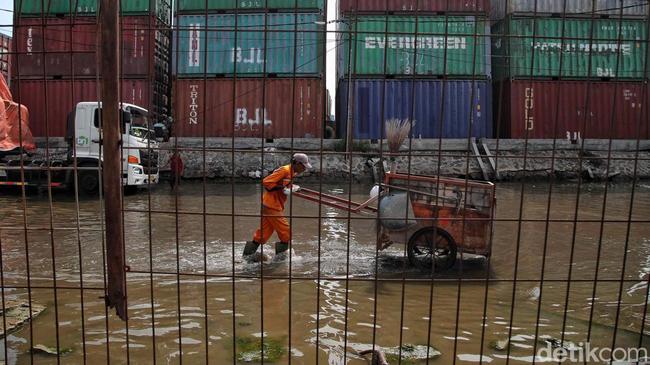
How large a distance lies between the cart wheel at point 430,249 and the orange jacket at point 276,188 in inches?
62.1

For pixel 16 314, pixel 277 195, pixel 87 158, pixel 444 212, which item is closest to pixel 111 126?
pixel 16 314

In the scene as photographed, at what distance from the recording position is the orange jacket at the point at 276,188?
213 inches

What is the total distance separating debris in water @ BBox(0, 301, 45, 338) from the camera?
11.3 ft

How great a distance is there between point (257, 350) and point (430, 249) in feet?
8.20

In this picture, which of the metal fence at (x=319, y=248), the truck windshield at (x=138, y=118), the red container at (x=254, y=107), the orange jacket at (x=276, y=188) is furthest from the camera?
the red container at (x=254, y=107)

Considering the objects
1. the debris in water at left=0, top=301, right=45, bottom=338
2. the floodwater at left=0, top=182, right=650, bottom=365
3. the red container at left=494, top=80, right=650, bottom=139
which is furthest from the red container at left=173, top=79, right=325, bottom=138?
the debris in water at left=0, top=301, right=45, bottom=338

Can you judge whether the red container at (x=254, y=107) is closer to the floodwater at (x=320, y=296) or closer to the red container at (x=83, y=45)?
the red container at (x=83, y=45)

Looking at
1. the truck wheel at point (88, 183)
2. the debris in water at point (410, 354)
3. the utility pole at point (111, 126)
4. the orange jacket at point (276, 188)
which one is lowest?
the debris in water at point (410, 354)

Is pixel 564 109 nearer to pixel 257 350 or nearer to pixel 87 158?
pixel 87 158

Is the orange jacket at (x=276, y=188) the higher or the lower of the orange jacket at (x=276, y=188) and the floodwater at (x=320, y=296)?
the higher

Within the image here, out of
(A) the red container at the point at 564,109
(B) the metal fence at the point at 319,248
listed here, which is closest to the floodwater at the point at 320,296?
(B) the metal fence at the point at 319,248

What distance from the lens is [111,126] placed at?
2.33m

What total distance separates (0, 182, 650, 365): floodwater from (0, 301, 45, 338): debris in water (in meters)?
0.05

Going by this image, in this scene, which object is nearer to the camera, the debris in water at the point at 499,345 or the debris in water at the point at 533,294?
the debris in water at the point at 499,345
